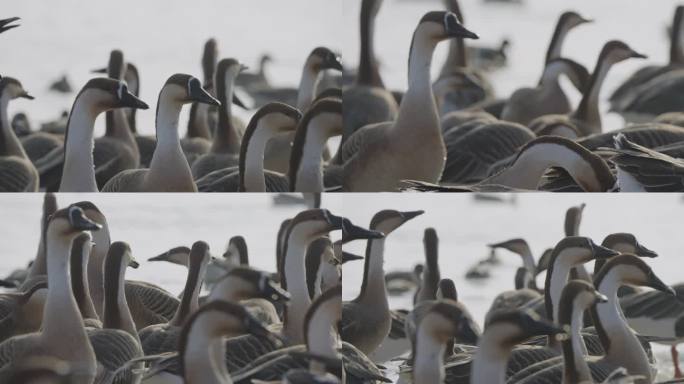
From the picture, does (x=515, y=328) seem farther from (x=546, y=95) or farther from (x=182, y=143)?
(x=546, y=95)

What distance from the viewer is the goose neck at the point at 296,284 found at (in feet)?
12.5

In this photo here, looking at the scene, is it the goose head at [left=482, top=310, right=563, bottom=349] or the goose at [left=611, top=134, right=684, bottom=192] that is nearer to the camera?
the goose head at [left=482, top=310, right=563, bottom=349]

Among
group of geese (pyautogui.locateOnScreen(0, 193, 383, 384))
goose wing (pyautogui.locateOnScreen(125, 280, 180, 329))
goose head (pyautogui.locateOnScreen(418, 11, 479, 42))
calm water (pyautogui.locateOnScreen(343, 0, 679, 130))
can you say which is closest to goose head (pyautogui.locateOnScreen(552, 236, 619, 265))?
group of geese (pyautogui.locateOnScreen(0, 193, 383, 384))

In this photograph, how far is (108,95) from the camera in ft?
12.7

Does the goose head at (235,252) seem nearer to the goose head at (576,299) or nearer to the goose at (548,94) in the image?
the goose head at (576,299)

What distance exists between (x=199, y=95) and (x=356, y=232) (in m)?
0.50

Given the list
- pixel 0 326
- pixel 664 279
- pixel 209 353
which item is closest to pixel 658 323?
pixel 664 279

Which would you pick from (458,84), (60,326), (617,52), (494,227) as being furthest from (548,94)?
(60,326)

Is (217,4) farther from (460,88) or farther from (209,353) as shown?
(460,88)

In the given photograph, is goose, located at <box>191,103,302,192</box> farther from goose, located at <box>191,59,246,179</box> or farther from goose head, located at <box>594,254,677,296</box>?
goose head, located at <box>594,254,677,296</box>

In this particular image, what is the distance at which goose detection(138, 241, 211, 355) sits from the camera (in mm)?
3779

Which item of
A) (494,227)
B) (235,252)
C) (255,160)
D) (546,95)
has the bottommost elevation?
(235,252)

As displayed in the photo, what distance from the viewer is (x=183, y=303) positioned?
150 inches

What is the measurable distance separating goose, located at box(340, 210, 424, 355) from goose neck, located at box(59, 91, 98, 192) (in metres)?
0.67
